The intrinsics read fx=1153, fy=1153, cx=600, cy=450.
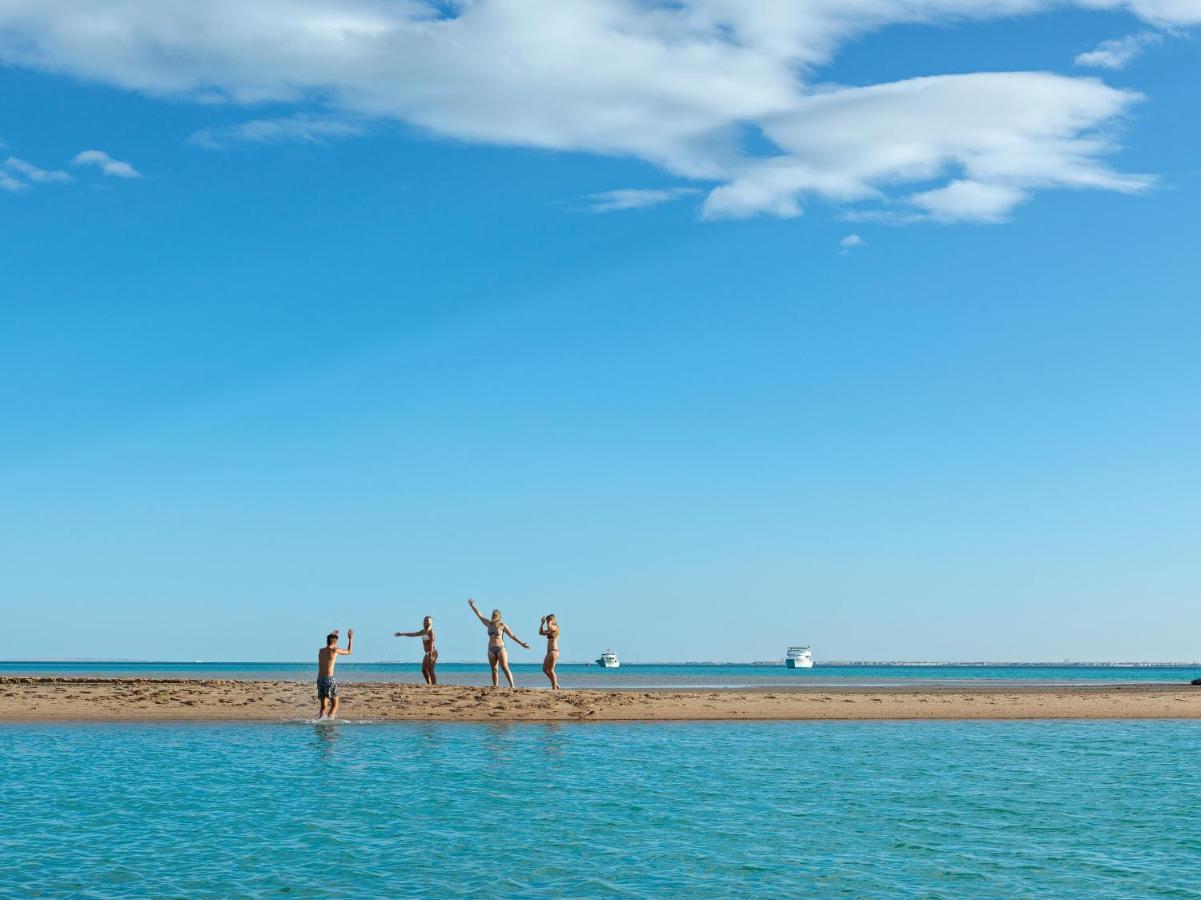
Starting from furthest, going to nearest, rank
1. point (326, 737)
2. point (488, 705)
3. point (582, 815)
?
point (488, 705)
point (326, 737)
point (582, 815)

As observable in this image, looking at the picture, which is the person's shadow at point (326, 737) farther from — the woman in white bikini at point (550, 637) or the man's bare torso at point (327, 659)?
the woman in white bikini at point (550, 637)

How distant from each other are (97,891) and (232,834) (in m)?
3.42

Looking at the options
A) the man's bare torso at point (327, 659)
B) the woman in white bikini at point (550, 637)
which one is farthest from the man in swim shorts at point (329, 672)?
the woman in white bikini at point (550, 637)

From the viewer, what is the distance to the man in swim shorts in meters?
30.3

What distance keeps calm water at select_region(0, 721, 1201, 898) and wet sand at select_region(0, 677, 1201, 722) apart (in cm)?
378

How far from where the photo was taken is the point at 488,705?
3378cm

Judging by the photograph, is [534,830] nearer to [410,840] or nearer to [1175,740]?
[410,840]

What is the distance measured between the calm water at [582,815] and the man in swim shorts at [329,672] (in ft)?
6.60

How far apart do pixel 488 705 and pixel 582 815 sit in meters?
16.0

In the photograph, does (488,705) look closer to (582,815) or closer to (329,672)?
(329,672)

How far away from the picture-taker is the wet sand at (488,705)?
33125 mm

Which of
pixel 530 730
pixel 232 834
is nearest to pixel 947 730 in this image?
pixel 530 730

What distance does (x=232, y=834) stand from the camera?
16484 mm

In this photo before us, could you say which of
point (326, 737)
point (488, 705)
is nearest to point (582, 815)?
point (326, 737)
